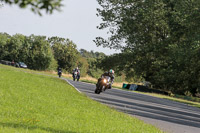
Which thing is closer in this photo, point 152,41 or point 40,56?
point 152,41

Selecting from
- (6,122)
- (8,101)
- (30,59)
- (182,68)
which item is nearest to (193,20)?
(182,68)

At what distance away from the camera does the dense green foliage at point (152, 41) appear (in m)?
46.7

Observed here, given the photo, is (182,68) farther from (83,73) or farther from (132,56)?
(83,73)

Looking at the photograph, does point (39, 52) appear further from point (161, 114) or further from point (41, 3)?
point (41, 3)

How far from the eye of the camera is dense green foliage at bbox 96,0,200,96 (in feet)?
153

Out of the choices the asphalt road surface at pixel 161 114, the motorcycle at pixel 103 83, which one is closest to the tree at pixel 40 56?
the motorcycle at pixel 103 83

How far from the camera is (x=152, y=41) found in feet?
169

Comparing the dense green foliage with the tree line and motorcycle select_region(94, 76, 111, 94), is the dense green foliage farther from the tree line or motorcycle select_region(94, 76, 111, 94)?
the tree line

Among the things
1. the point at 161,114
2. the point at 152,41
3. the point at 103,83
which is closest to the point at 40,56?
the point at 152,41

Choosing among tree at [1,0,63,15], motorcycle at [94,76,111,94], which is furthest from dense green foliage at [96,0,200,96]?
tree at [1,0,63,15]

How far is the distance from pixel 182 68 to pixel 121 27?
1057cm

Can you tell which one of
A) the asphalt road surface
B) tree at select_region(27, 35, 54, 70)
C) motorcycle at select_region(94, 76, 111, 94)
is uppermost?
tree at select_region(27, 35, 54, 70)

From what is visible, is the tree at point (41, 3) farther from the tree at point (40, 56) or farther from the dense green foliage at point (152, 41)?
the tree at point (40, 56)

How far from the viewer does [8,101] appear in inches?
441
